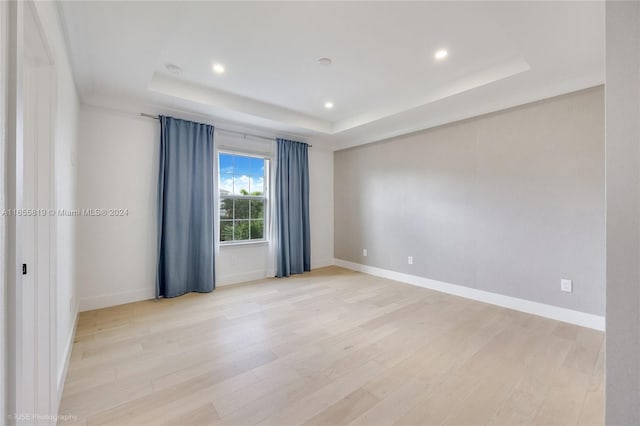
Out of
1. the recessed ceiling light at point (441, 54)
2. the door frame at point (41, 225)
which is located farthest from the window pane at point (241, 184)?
the recessed ceiling light at point (441, 54)

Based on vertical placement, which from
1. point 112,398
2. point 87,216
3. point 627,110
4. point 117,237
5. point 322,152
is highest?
point 322,152

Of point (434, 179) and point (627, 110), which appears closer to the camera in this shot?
point (627, 110)

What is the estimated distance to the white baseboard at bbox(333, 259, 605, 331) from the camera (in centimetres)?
278

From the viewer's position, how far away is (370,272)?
197 inches

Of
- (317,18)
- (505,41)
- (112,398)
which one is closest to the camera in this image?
(112,398)

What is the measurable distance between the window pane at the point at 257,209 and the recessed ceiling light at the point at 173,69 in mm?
2239

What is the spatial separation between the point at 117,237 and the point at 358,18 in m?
3.64

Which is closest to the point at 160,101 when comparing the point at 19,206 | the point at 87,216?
the point at 87,216

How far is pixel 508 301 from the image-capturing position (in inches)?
130

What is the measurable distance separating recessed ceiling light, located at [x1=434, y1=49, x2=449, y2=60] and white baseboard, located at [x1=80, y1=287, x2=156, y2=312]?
14.4 ft

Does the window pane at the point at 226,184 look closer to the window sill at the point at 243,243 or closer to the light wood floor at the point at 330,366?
the window sill at the point at 243,243

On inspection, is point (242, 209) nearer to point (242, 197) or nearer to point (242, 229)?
point (242, 197)

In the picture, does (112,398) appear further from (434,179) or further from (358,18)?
(434,179)

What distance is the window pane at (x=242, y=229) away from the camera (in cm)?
450
